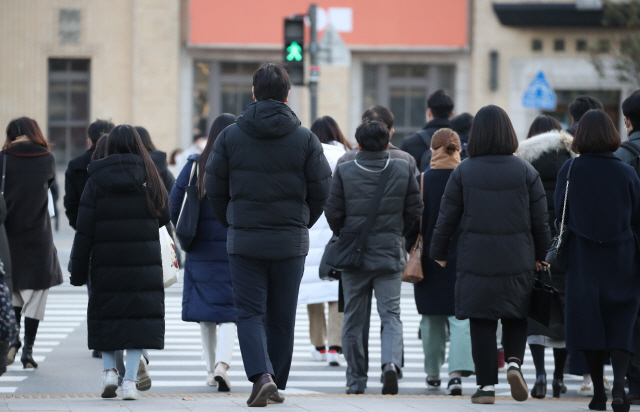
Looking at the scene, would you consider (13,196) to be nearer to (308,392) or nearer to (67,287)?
(308,392)

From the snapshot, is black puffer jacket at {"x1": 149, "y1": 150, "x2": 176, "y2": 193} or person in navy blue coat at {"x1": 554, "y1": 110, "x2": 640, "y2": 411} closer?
person in navy blue coat at {"x1": 554, "y1": 110, "x2": 640, "y2": 411}

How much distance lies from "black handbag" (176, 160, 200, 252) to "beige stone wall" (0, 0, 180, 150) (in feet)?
49.8

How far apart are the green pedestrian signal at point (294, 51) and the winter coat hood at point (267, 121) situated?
9668 millimetres

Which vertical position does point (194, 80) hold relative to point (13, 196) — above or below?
above

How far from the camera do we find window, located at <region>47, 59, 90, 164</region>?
77.1 ft

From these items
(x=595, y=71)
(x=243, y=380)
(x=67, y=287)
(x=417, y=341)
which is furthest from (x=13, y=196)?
(x=595, y=71)

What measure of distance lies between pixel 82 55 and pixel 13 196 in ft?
47.5

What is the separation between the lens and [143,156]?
291 inches

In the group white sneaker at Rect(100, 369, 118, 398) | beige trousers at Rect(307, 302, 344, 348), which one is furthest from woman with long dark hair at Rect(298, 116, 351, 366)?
white sneaker at Rect(100, 369, 118, 398)

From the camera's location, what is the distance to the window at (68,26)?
76.1ft

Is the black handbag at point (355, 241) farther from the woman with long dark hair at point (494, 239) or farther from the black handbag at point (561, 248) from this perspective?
the black handbag at point (561, 248)

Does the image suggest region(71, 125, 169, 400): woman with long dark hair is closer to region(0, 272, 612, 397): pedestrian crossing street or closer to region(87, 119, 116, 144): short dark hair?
region(0, 272, 612, 397): pedestrian crossing street

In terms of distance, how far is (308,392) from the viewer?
8.27 meters

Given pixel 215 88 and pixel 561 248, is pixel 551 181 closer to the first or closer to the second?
pixel 561 248
